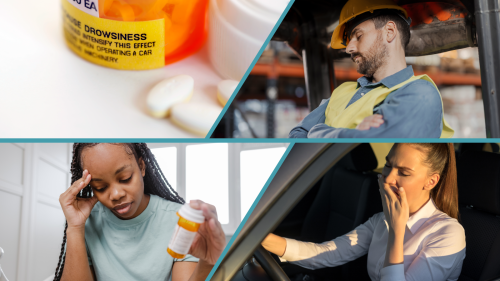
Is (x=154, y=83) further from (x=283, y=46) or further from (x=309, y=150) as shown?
(x=283, y=46)

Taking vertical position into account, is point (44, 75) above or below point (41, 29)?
below

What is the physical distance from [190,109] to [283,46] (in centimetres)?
39

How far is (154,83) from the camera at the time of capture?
573 mm

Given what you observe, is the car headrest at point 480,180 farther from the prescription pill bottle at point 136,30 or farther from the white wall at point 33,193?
the white wall at point 33,193

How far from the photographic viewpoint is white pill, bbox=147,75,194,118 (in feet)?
1.75

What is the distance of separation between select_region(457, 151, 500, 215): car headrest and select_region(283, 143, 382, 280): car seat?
0.59 ft

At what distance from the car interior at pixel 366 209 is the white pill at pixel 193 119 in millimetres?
317

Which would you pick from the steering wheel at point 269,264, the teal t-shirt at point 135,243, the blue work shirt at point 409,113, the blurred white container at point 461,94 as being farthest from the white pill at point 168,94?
the blurred white container at point 461,94

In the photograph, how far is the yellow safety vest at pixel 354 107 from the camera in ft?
1.69

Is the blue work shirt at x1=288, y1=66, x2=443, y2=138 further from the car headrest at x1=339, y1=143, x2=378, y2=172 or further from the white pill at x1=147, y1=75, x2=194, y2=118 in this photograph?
the car headrest at x1=339, y1=143, x2=378, y2=172

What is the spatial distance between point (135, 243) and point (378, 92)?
38cm

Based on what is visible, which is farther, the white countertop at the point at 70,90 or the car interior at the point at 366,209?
the car interior at the point at 366,209

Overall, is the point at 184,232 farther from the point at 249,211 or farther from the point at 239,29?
the point at 239,29

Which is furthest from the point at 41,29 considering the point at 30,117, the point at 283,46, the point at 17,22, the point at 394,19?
the point at 394,19
